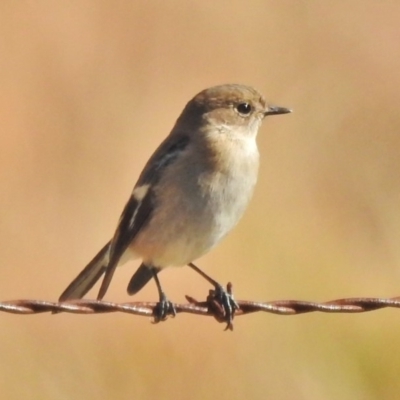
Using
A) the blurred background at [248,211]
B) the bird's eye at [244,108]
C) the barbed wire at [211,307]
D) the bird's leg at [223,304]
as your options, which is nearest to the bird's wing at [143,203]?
the bird's eye at [244,108]

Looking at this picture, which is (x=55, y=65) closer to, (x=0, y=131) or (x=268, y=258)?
(x=0, y=131)

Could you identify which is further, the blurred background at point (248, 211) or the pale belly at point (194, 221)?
the blurred background at point (248, 211)

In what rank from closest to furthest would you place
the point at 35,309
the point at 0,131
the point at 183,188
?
1. the point at 35,309
2. the point at 183,188
3. the point at 0,131

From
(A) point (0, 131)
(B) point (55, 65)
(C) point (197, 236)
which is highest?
(B) point (55, 65)

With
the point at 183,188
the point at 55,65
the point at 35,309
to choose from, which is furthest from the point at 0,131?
the point at 35,309

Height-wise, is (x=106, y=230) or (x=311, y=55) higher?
(x=311, y=55)

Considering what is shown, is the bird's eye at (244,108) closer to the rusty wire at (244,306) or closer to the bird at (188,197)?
the bird at (188,197)
